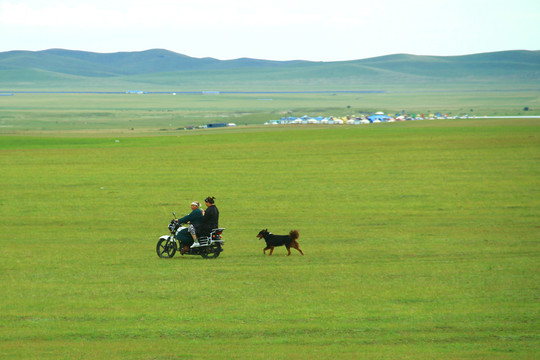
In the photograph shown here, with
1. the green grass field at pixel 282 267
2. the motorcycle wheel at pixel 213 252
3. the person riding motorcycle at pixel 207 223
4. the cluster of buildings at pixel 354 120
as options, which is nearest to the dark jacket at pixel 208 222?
the person riding motorcycle at pixel 207 223

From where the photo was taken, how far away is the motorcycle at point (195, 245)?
17.8 meters

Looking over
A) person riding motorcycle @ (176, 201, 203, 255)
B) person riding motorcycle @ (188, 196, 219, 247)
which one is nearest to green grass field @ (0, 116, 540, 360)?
person riding motorcycle @ (176, 201, 203, 255)

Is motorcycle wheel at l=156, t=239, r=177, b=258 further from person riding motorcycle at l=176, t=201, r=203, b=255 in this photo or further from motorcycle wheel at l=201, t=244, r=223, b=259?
motorcycle wheel at l=201, t=244, r=223, b=259

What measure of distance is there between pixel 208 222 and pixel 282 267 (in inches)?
81.5

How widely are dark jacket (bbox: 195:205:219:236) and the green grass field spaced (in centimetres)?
72

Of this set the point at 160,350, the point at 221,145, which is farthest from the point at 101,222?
the point at 221,145

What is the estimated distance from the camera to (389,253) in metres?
18.5

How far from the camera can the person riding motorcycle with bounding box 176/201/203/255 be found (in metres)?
17.6

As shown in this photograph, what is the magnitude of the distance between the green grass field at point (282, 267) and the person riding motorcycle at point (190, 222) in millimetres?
426

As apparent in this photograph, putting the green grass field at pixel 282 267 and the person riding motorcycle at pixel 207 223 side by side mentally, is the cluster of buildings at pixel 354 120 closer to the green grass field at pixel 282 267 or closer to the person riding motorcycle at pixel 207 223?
the green grass field at pixel 282 267

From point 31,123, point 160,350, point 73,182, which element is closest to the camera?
point 160,350

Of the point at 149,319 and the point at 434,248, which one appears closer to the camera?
the point at 149,319

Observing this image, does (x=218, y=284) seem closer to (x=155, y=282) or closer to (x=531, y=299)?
(x=155, y=282)

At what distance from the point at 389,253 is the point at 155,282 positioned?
6.07 meters
